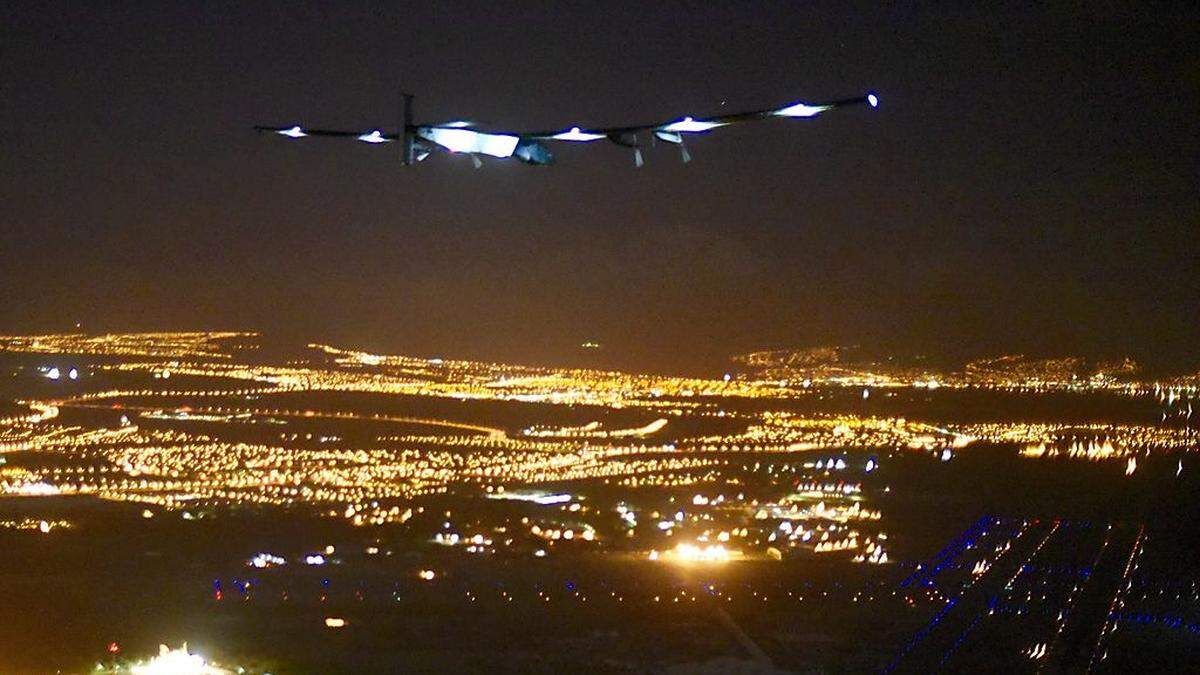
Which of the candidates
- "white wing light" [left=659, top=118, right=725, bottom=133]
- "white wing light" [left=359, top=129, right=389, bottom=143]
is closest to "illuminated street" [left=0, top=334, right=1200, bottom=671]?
"white wing light" [left=359, top=129, right=389, bottom=143]

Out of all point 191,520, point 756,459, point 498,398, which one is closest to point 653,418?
point 498,398

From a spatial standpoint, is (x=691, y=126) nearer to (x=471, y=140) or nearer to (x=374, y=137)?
(x=471, y=140)

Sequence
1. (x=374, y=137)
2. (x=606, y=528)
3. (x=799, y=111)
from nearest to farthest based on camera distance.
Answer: (x=799, y=111), (x=374, y=137), (x=606, y=528)

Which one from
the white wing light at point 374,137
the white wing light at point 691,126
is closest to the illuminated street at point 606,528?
the white wing light at point 374,137

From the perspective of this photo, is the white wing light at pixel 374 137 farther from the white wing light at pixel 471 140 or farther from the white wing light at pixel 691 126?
the white wing light at pixel 691 126

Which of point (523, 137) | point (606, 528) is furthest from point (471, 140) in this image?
point (606, 528)

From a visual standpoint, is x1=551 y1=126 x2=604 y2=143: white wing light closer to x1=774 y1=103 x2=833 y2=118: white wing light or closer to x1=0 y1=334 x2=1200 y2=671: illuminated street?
x1=774 y1=103 x2=833 y2=118: white wing light

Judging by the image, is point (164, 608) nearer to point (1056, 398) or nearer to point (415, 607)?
point (415, 607)
